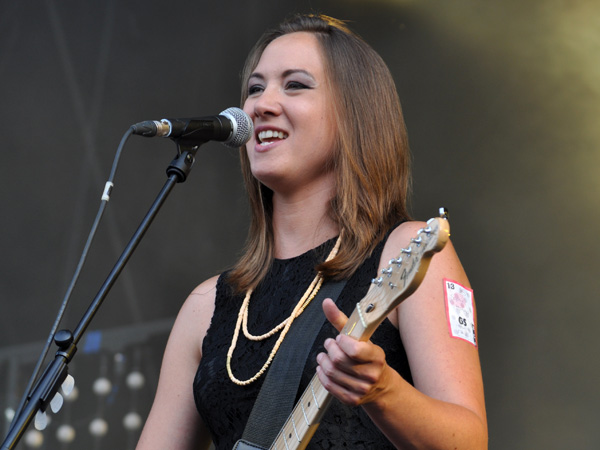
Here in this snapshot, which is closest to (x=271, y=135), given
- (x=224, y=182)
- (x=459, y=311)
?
(x=459, y=311)

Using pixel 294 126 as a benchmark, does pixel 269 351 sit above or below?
below

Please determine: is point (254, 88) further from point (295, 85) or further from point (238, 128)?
point (238, 128)

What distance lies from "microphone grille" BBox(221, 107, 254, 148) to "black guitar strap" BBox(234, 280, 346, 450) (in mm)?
400

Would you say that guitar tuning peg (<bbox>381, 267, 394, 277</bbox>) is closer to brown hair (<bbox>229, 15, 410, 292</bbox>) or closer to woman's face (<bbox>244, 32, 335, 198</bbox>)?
brown hair (<bbox>229, 15, 410, 292</bbox>)

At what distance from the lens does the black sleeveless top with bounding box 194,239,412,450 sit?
1.58 metres

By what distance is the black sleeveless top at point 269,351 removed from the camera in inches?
62.1

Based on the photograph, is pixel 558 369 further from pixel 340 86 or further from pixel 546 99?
pixel 340 86

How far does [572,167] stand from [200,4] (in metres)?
1.69

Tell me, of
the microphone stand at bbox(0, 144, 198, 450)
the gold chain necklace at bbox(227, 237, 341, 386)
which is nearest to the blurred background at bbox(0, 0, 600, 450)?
the gold chain necklace at bbox(227, 237, 341, 386)

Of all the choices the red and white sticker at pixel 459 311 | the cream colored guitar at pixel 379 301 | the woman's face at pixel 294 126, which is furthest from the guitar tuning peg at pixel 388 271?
the woman's face at pixel 294 126

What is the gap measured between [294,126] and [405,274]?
2.73 feet

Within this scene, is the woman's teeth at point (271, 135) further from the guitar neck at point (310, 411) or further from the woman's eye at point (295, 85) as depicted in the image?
the guitar neck at point (310, 411)

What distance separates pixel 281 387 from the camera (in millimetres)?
1647

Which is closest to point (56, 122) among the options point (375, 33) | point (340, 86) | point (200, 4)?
point (200, 4)
